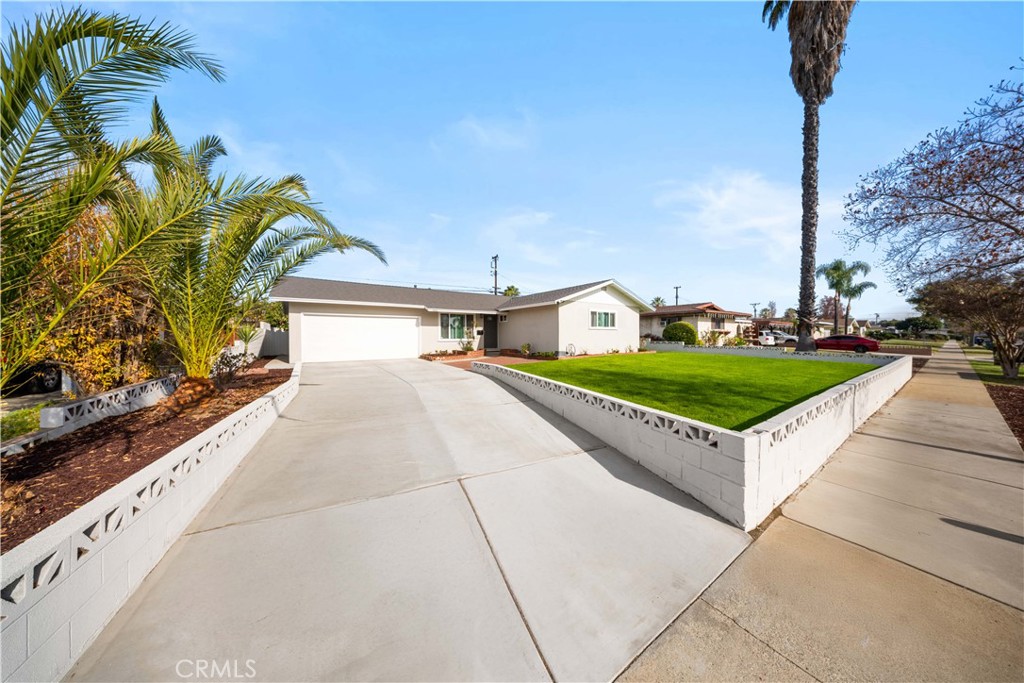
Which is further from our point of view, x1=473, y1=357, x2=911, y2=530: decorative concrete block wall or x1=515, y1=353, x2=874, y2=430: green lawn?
x1=515, y1=353, x2=874, y2=430: green lawn

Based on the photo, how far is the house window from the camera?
18.8 m

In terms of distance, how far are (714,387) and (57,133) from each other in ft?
35.4

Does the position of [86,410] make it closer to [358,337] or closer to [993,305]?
[358,337]

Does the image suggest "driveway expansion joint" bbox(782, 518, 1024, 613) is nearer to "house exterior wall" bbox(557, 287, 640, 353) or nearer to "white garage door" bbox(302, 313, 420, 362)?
"house exterior wall" bbox(557, 287, 640, 353)

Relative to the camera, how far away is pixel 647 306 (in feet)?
68.3

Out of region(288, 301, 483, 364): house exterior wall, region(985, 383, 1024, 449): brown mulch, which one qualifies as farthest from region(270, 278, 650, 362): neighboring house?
region(985, 383, 1024, 449): brown mulch

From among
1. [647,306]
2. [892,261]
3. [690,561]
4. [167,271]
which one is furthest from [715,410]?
[647,306]

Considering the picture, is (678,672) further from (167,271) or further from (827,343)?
(827,343)

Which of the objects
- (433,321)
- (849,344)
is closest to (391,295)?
(433,321)

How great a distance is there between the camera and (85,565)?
2080mm

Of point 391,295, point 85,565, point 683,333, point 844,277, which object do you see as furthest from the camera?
point 844,277

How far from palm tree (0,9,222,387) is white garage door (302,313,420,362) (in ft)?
40.7

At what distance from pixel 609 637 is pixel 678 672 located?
1.32 feet

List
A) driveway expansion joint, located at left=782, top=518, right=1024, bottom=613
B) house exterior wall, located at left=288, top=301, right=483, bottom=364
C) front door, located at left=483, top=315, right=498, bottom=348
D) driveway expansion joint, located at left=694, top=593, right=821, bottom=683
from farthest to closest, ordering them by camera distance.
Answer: front door, located at left=483, top=315, right=498, bottom=348 < house exterior wall, located at left=288, top=301, right=483, bottom=364 < driveway expansion joint, located at left=782, top=518, right=1024, bottom=613 < driveway expansion joint, located at left=694, top=593, right=821, bottom=683
